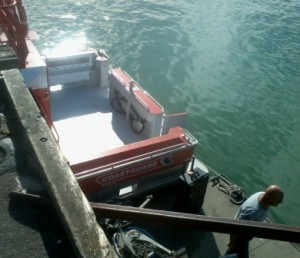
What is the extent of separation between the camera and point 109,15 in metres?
25.3

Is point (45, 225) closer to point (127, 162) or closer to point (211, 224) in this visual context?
point (211, 224)

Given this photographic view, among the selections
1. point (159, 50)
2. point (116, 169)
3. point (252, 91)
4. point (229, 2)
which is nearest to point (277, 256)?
point (116, 169)

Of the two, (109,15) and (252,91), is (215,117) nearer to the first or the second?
(252,91)

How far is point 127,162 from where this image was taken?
727 cm

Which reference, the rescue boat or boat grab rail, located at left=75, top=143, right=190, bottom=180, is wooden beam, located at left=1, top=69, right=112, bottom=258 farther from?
boat grab rail, located at left=75, top=143, right=190, bottom=180

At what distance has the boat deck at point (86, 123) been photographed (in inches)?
388

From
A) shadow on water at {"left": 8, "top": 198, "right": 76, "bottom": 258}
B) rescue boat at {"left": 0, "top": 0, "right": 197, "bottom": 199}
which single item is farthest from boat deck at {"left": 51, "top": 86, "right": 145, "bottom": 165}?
shadow on water at {"left": 8, "top": 198, "right": 76, "bottom": 258}

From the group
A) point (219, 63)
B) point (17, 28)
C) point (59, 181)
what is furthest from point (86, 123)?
point (219, 63)

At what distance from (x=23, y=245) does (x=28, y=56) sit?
22.4 feet

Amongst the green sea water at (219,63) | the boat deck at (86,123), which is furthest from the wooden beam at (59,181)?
the green sea water at (219,63)

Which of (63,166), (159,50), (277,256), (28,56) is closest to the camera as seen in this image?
(63,166)

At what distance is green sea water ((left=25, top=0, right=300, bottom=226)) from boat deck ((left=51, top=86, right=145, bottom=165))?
3.96 metres

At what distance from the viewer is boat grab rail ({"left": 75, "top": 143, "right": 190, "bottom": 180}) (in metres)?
6.79

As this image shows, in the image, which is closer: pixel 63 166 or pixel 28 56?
pixel 63 166
